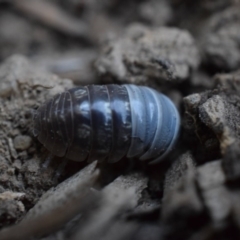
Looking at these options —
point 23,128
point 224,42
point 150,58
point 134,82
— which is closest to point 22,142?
point 23,128

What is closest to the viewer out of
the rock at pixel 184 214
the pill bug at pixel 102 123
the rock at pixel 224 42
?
the rock at pixel 184 214

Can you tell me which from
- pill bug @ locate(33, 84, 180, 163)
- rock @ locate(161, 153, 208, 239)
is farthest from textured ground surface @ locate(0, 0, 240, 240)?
pill bug @ locate(33, 84, 180, 163)

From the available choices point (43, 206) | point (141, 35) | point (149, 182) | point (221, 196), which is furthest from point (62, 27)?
point (221, 196)

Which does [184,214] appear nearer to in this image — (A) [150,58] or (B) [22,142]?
(B) [22,142]

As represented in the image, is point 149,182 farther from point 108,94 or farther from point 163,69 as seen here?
point 163,69

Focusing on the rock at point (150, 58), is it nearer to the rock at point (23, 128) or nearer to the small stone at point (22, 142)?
the rock at point (23, 128)

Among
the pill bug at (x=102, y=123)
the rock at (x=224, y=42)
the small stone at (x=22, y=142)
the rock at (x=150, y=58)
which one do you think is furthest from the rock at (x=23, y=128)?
the rock at (x=224, y=42)

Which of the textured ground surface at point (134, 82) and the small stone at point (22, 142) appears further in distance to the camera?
the small stone at point (22, 142)
